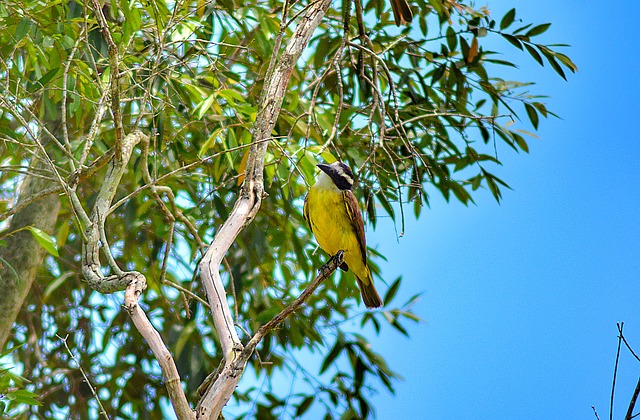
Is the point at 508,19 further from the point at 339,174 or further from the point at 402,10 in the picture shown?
the point at 339,174

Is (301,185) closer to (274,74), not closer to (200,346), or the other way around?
(200,346)

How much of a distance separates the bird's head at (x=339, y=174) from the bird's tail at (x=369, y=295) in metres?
0.47

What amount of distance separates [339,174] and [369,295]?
0.60 metres

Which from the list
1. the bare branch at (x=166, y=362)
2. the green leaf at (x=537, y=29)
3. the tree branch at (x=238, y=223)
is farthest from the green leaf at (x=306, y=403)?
the bare branch at (x=166, y=362)

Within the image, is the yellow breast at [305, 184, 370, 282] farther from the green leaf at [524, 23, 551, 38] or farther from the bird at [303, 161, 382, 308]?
the green leaf at [524, 23, 551, 38]

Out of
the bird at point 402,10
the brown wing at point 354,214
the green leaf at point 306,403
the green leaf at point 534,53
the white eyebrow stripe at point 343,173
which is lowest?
the green leaf at point 306,403

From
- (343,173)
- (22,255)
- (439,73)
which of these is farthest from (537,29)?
Result: (22,255)

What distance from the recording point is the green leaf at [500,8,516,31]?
10.8ft

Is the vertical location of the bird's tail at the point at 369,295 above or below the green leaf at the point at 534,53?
below

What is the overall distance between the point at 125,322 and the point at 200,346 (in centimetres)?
83

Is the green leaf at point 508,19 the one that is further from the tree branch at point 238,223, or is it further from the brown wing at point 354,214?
the tree branch at point 238,223

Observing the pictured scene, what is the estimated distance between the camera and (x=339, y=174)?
263cm

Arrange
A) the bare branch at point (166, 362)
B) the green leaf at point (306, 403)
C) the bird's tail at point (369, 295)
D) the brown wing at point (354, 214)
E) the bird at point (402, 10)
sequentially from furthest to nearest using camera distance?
the green leaf at point (306, 403), the bird's tail at point (369, 295), the brown wing at point (354, 214), the bird at point (402, 10), the bare branch at point (166, 362)

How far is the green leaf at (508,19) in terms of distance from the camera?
330cm
